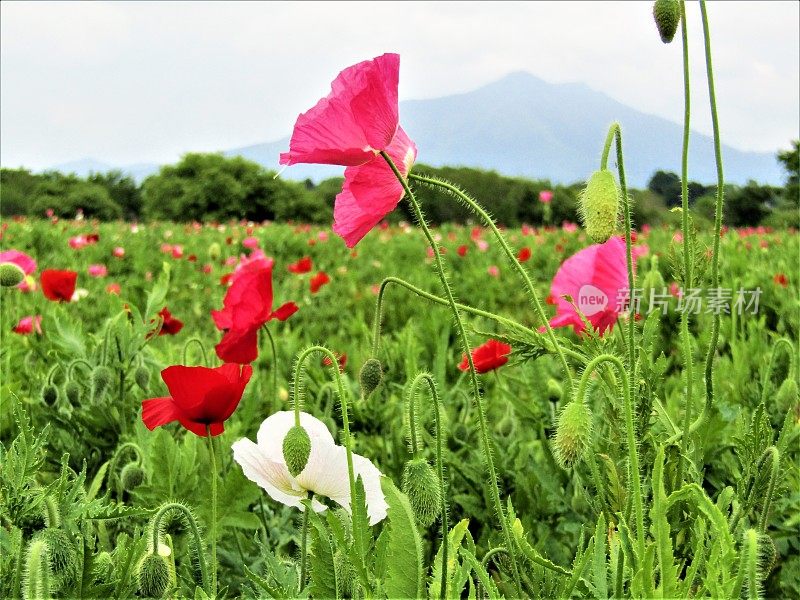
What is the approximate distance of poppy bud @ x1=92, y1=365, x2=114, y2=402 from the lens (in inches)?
59.9

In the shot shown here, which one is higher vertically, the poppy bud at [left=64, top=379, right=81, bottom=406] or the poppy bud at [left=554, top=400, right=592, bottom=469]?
the poppy bud at [left=554, top=400, right=592, bottom=469]

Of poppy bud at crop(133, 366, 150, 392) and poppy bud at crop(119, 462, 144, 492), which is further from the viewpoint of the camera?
poppy bud at crop(133, 366, 150, 392)

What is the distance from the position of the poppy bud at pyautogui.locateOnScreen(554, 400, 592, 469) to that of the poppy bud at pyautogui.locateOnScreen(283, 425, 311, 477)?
0.27m

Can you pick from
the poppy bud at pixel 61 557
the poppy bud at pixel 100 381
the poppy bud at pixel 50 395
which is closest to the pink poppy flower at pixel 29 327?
the poppy bud at pixel 50 395

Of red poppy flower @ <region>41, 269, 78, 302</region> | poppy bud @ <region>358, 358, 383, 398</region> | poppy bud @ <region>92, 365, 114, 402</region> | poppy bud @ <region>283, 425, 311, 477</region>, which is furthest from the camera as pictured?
red poppy flower @ <region>41, 269, 78, 302</region>

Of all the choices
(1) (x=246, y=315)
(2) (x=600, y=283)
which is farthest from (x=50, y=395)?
(2) (x=600, y=283)

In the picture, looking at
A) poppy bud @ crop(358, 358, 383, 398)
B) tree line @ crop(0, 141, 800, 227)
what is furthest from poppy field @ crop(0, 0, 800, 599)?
tree line @ crop(0, 141, 800, 227)

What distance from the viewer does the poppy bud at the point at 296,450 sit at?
0.87 meters

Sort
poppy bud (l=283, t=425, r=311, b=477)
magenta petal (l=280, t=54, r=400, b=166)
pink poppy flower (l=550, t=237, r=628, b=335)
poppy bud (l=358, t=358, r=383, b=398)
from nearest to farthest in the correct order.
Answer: magenta petal (l=280, t=54, r=400, b=166)
poppy bud (l=283, t=425, r=311, b=477)
poppy bud (l=358, t=358, r=383, b=398)
pink poppy flower (l=550, t=237, r=628, b=335)

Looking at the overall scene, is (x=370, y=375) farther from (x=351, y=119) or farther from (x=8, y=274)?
(x=8, y=274)

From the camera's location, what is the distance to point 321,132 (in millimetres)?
772

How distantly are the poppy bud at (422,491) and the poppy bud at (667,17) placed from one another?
0.54 m

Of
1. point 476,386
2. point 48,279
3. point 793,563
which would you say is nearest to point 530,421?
point 793,563

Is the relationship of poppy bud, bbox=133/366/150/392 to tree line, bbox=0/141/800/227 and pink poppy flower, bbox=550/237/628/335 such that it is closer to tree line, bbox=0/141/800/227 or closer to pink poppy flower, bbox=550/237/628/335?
pink poppy flower, bbox=550/237/628/335
